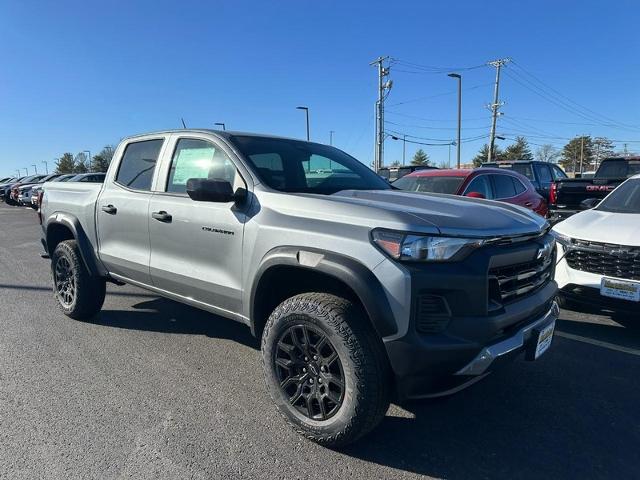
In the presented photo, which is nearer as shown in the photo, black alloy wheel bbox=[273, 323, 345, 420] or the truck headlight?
the truck headlight

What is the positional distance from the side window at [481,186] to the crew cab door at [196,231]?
5.15 meters

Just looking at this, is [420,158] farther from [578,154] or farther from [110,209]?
[110,209]

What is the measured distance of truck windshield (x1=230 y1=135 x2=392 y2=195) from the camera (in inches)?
133

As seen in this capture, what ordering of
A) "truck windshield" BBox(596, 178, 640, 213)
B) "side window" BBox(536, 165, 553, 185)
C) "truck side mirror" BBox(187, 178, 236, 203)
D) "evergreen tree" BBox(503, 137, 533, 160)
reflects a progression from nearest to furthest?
"truck side mirror" BBox(187, 178, 236, 203) → "truck windshield" BBox(596, 178, 640, 213) → "side window" BBox(536, 165, 553, 185) → "evergreen tree" BBox(503, 137, 533, 160)

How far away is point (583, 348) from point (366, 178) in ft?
8.14

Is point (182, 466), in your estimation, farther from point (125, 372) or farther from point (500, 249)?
point (500, 249)

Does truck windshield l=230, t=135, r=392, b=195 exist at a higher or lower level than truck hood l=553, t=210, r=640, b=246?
higher

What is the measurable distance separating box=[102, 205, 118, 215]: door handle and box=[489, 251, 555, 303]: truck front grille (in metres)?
3.32

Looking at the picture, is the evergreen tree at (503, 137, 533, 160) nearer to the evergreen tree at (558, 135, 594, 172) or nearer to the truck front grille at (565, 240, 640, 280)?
the evergreen tree at (558, 135, 594, 172)

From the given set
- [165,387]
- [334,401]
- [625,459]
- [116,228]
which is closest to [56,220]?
[116,228]

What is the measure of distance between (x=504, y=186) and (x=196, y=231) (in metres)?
6.76

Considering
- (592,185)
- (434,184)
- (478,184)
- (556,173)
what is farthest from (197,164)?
(556,173)

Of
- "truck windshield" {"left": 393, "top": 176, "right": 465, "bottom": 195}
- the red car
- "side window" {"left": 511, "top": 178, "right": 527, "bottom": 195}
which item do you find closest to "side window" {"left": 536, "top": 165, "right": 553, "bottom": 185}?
the red car

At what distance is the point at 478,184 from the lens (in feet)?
26.0
